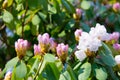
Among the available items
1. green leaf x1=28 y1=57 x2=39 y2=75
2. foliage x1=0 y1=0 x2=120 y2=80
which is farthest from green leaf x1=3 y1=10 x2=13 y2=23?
green leaf x1=28 y1=57 x2=39 y2=75

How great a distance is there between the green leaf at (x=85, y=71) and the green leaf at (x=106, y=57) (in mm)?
75

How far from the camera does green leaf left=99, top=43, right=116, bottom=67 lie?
180cm

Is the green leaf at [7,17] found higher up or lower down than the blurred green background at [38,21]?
higher up

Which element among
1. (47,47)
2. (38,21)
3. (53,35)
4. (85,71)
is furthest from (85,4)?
(85,71)

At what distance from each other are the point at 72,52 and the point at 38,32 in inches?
31.3

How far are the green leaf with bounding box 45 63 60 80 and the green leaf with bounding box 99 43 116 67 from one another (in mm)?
220

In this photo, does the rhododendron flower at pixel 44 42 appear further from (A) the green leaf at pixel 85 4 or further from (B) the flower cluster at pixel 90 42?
(A) the green leaf at pixel 85 4

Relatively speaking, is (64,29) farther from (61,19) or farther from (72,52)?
(72,52)

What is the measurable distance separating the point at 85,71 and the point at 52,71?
0.15 meters

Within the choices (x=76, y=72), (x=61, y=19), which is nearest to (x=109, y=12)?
(x=61, y=19)

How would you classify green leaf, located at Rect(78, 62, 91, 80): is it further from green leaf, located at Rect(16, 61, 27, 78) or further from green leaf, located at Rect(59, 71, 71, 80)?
green leaf, located at Rect(16, 61, 27, 78)

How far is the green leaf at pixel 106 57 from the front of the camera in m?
1.80

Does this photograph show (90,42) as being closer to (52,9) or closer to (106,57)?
(106,57)

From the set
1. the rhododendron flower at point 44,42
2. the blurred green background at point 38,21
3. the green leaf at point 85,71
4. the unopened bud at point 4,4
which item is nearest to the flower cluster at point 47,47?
the rhododendron flower at point 44,42
